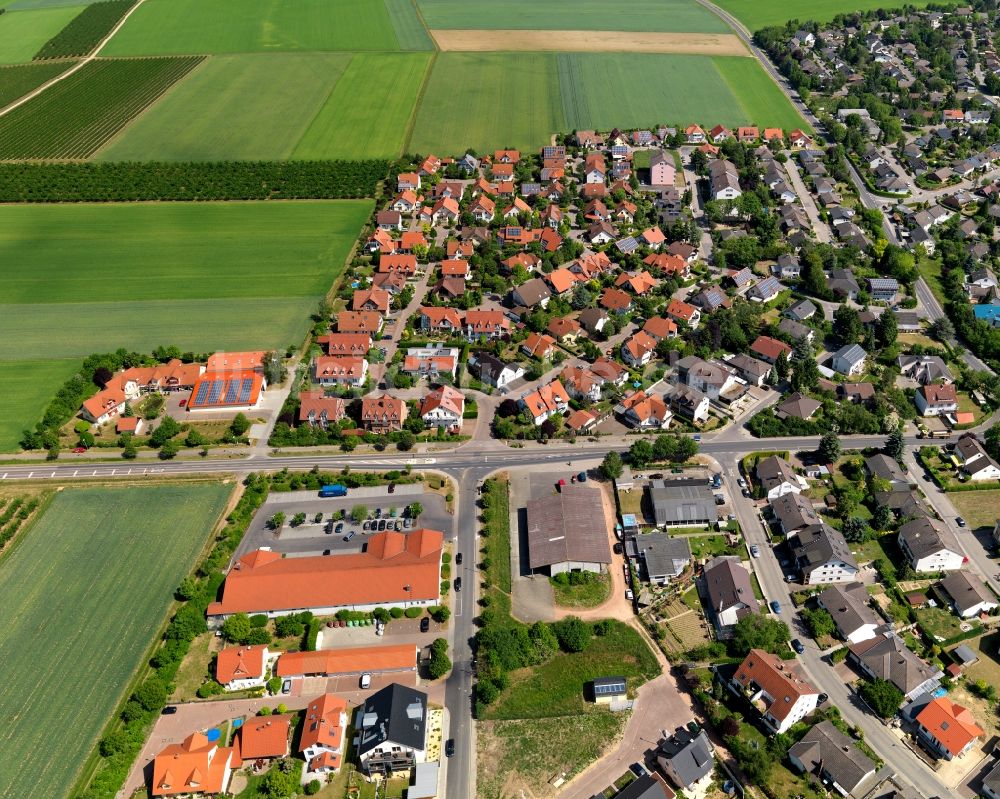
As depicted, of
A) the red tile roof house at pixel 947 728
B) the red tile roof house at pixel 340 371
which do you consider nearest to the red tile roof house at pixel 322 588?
the red tile roof house at pixel 340 371

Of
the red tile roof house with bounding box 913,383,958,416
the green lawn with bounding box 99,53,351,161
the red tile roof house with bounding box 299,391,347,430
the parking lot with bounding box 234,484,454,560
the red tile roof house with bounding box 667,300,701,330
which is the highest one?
the green lawn with bounding box 99,53,351,161

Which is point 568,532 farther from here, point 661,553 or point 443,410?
point 443,410

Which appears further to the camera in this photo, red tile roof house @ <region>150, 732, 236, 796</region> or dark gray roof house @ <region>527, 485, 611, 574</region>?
dark gray roof house @ <region>527, 485, 611, 574</region>

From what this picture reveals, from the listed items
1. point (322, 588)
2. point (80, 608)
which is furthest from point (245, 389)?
point (322, 588)

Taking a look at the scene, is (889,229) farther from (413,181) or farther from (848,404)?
(413,181)

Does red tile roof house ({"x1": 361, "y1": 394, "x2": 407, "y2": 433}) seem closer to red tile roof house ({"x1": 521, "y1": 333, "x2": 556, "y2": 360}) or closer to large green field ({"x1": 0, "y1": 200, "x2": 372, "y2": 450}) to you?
red tile roof house ({"x1": 521, "y1": 333, "x2": 556, "y2": 360})

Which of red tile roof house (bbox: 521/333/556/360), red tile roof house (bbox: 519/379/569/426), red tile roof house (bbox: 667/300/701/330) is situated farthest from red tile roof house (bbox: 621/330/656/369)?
red tile roof house (bbox: 519/379/569/426)

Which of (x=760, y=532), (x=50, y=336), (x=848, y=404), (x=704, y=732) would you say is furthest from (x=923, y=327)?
(x=50, y=336)

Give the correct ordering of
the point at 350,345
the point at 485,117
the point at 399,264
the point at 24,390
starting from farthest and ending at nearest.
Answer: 1. the point at 485,117
2. the point at 399,264
3. the point at 350,345
4. the point at 24,390
